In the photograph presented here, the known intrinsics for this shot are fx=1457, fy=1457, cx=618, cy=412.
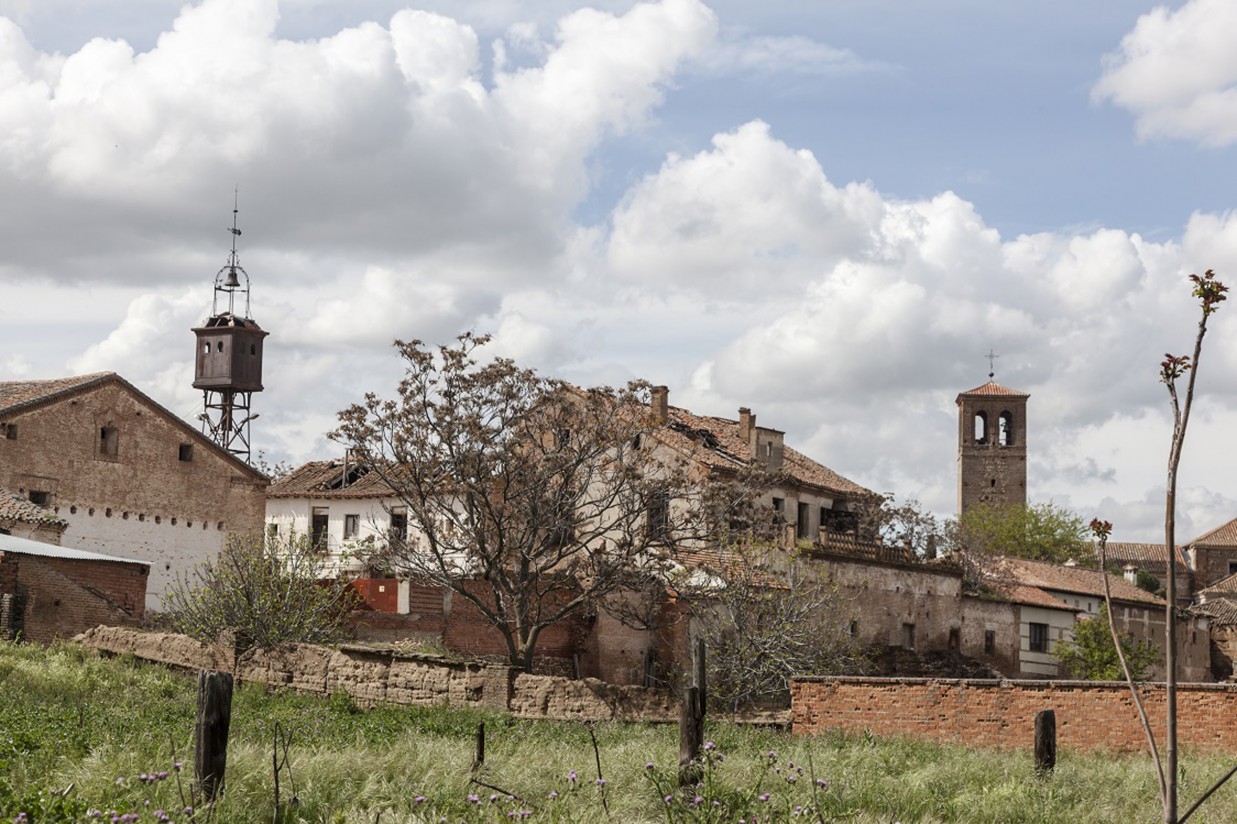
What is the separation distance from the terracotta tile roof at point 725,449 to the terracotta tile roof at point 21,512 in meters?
16.7

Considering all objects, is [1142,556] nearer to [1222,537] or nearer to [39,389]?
[1222,537]

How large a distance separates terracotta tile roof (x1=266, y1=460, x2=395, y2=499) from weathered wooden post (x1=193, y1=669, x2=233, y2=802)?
3702 centimetres

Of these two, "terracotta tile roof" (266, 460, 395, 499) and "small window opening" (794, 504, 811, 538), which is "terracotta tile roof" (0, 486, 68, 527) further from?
"small window opening" (794, 504, 811, 538)

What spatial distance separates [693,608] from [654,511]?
4.10m

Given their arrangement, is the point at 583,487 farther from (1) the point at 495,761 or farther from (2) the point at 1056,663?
(2) the point at 1056,663

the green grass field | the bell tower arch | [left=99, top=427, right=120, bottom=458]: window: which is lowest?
the green grass field

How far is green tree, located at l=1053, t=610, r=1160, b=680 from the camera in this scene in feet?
150

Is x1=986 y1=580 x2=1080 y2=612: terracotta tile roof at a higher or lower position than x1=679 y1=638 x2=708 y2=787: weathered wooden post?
higher

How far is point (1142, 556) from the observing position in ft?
309

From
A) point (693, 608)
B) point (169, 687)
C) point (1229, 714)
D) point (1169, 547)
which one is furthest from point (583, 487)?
point (1169, 547)

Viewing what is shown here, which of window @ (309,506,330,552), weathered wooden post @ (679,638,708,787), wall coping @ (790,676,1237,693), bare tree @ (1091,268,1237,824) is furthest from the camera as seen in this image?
window @ (309,506,330,552)

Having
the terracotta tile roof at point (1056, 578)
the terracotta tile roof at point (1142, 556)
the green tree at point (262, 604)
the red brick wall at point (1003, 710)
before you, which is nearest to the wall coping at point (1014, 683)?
the red brick wall at point (1003, 710)

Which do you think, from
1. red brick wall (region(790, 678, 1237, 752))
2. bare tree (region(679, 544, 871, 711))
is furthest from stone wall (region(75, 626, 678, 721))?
bare tree (region(679, 544, 871, 711))

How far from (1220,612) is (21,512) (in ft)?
159
